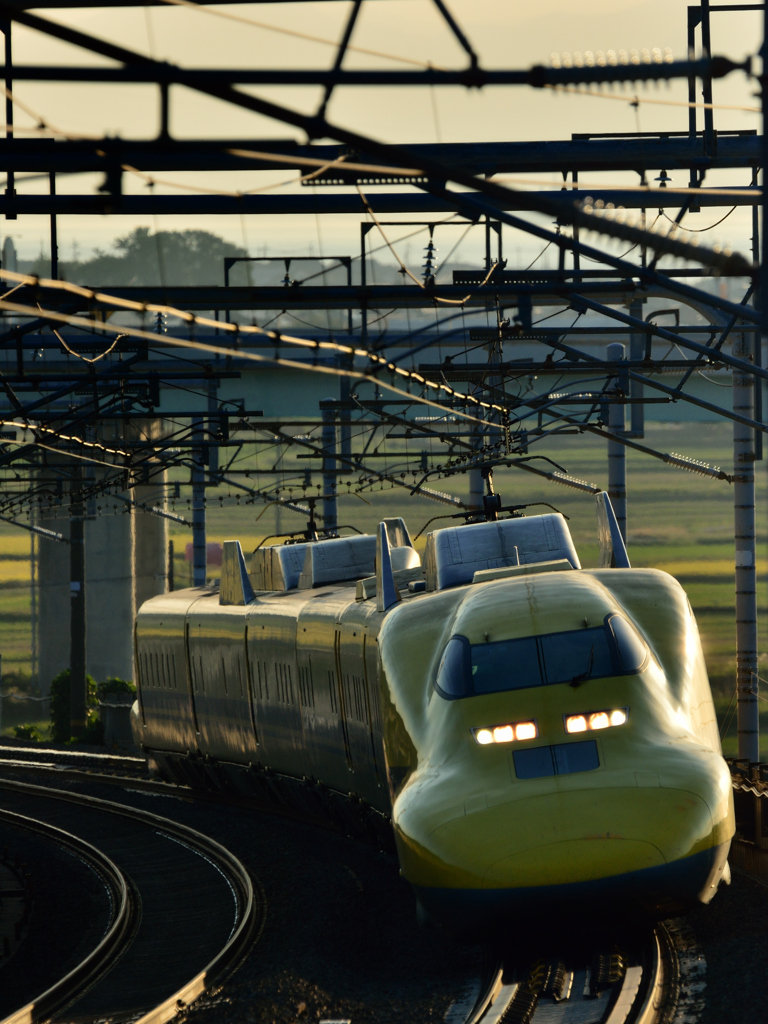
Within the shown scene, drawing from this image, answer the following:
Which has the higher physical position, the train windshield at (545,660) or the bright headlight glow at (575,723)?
the train windshield at (545,660)

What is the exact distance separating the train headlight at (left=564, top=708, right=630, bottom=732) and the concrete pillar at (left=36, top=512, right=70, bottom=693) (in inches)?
2099

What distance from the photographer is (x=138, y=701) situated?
3338 centimetres

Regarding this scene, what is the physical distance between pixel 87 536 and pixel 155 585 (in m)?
3.60

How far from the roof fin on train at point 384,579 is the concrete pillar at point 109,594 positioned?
45.8 meters

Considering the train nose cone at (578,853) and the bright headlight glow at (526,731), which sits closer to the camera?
the train nose cone at (578,853)

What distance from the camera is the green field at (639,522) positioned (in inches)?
4082

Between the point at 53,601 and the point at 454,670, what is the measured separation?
55.0m

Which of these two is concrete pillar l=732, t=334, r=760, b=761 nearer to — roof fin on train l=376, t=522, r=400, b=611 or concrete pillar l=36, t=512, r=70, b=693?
roof fin on train l=376, t=522, r=400, b=611

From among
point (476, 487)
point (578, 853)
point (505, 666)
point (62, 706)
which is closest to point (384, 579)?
point (505, 666)

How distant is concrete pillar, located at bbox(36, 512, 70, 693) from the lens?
212 feet

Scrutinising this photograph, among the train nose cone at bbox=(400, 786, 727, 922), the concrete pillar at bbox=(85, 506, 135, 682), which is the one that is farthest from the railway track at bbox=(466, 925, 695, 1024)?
the concrete pillar at bbox=(85, 506, 135, 682)

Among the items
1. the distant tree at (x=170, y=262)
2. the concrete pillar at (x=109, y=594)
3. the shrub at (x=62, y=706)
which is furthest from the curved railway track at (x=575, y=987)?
the distant tree at (x=170, y=262)

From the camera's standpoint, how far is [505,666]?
12953mm

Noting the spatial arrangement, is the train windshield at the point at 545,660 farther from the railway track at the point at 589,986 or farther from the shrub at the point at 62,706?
the shrub at the point at 62,706
